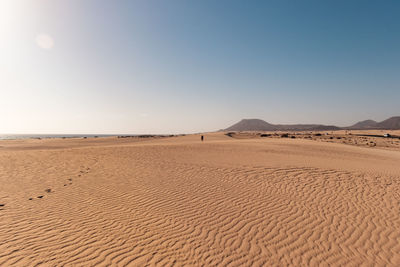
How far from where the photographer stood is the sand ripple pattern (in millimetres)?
4562

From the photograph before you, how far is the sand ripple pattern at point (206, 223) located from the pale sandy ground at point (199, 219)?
3 cm

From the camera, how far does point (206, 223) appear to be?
6.08 meters

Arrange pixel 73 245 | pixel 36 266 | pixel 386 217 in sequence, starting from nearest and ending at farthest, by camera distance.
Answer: pixel 36 266 → pixel 73 245 → pixel 386 217

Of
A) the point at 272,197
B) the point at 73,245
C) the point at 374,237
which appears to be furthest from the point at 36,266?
the point at 374,237

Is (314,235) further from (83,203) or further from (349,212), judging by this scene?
(83,203)

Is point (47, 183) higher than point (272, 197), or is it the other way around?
point (47, 183)

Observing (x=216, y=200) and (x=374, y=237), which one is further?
(x=216, y=200)

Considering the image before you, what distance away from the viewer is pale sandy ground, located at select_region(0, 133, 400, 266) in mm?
4590

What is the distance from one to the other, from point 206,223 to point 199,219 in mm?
337

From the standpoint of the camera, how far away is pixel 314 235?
18.3ft

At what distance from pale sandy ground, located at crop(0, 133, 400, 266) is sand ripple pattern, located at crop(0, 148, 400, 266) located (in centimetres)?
3

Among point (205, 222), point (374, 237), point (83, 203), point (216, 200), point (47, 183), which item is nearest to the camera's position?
point (374, 237)

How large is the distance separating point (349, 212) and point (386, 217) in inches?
46.5

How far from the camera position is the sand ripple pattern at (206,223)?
15.0ft
